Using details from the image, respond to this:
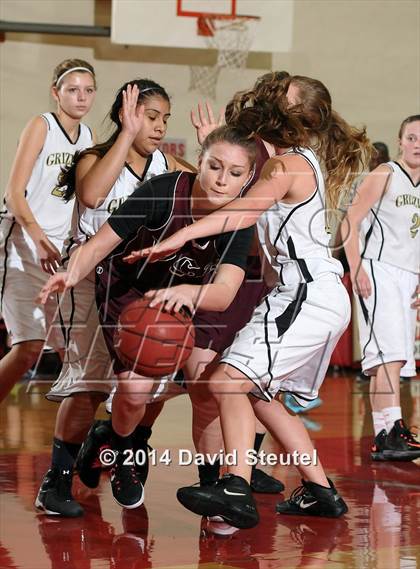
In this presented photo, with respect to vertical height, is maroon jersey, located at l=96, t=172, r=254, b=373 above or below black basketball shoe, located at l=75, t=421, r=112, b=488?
above

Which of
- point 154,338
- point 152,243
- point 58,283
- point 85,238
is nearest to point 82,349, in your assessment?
point 85,238

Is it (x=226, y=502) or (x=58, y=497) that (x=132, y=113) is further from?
(x=226, y=502)

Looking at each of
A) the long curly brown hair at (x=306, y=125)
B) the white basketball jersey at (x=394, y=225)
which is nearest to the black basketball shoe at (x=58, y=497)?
the long curly brown hair at (x=306, y=125)

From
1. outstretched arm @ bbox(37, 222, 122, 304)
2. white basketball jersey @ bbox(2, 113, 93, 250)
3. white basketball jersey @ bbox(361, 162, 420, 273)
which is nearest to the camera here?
outstretched arm @ bbox(37, 222, 122, 304)

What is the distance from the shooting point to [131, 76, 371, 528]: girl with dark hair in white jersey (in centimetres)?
405

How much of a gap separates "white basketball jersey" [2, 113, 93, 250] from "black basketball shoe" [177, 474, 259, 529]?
2.55 m

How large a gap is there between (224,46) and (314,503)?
336 inches

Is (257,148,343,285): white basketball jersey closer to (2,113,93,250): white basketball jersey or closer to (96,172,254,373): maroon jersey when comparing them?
(96,172,254,373): maroon jersey

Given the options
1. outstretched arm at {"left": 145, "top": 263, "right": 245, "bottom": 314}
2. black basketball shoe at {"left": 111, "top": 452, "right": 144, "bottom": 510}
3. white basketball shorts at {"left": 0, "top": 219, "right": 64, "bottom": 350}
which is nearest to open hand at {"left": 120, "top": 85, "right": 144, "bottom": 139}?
outstretched arm at {"left": 145, "top": 263, "right": 245, "bottom": 314}

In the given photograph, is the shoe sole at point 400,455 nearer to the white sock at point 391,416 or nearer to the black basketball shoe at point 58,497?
the white sock at point 391,416

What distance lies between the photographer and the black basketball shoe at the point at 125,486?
15.0 ft

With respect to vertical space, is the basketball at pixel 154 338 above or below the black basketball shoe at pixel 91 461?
above

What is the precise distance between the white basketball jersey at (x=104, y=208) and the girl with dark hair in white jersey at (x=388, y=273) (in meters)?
1.85

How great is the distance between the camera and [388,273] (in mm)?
6586
